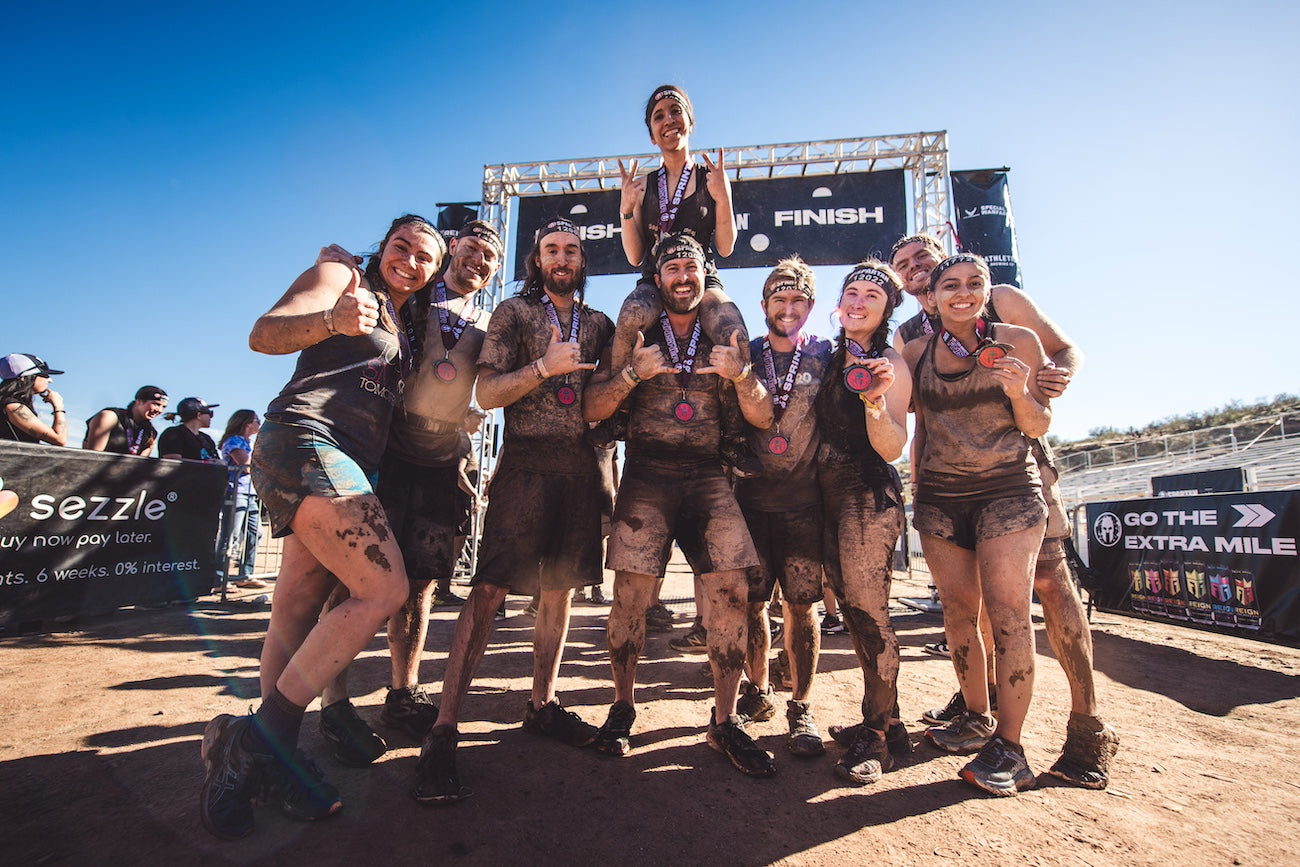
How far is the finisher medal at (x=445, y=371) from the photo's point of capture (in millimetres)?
3092

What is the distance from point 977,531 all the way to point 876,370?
1.06m

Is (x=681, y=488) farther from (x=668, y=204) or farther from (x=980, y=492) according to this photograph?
(x=668, y=204)

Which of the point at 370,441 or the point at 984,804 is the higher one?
the point at 370,441

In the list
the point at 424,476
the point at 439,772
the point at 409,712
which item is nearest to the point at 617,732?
the point at 439,772

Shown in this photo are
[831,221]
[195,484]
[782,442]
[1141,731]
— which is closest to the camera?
[782,442]

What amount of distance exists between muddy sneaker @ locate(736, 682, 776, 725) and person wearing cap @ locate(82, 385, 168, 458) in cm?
745

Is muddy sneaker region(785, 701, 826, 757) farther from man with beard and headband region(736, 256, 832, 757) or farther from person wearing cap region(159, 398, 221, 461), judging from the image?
person wearing cap region(159, 398, 221, 461)

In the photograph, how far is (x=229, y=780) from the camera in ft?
6.86

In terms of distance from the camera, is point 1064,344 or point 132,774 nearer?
point 132,774

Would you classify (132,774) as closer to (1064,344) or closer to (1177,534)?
(1064,344)

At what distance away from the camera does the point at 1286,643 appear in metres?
5.85

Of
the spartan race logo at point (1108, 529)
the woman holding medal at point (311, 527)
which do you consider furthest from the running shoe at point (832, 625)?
the woman holding medal at point (311, 527)

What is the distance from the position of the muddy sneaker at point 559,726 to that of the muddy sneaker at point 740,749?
643 mm

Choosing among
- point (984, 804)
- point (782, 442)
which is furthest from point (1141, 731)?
point (782, 442)
